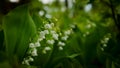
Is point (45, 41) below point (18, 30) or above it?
below

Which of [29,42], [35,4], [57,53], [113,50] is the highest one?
[35,4]

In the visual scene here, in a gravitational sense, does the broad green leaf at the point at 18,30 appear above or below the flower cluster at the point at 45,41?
above

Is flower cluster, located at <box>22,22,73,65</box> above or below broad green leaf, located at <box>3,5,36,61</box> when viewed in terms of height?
below

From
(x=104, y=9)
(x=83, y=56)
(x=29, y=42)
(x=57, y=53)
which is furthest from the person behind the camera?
(x=104, y=9)

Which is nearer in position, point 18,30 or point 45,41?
point 18,30

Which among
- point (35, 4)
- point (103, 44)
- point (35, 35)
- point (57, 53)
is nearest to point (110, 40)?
point (103, 44)

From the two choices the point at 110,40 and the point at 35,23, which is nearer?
the point at 35,23

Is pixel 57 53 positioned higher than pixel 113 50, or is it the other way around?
pixel 57 53

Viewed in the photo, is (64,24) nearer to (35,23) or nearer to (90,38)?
(90,38)
